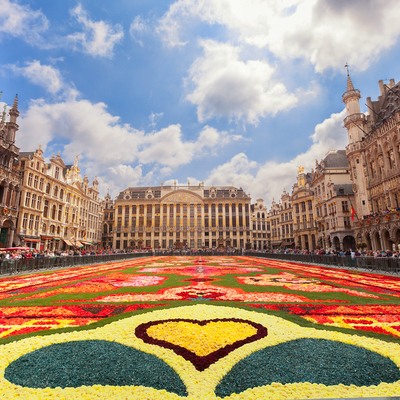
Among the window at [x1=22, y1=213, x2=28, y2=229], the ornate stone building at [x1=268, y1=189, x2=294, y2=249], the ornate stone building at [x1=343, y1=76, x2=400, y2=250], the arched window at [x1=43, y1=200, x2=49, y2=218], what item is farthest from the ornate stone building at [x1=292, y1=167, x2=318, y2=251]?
the window at [x1=22, y1=213, x2=28, y2=229]

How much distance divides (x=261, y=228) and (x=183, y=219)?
82.0 feet

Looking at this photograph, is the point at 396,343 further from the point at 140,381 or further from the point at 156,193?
the point at 156,193

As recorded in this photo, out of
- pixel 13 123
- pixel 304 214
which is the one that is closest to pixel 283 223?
pixel 304 214

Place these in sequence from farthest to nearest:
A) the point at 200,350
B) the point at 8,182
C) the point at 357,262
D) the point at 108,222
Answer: the point at 108,222, the point at 8,182, the point at 357,262, the point at 200,350

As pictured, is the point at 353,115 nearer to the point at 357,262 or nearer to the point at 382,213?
the point at 382,213

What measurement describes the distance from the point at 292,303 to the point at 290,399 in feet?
14.9

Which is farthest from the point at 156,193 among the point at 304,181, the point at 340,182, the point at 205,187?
the point at 340,182

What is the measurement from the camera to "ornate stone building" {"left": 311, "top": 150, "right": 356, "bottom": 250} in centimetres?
3878

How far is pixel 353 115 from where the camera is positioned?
35.4 m

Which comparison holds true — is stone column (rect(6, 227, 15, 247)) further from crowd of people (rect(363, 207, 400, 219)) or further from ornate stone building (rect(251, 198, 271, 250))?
ornate stone building (rect(251, 198, 271, 250))

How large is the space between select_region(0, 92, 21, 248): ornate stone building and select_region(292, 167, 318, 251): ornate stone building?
48.6 m

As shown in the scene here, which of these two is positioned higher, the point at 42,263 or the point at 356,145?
the point at 356,145

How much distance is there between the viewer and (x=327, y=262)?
2103 centimetres

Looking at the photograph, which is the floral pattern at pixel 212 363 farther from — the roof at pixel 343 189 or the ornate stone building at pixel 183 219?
the ornate stone building at pixel 183 219
